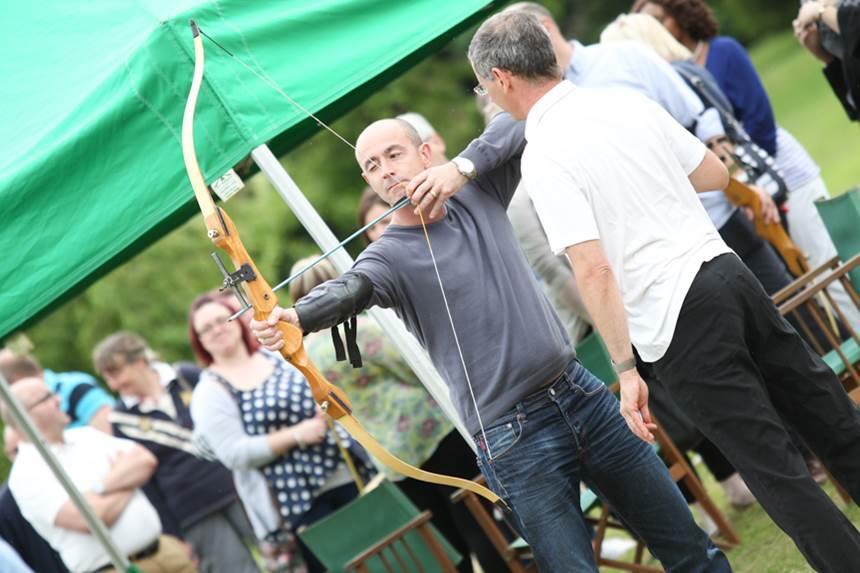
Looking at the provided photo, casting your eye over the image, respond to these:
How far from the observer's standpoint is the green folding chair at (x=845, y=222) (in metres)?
5.09

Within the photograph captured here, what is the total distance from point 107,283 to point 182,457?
11.2 meters

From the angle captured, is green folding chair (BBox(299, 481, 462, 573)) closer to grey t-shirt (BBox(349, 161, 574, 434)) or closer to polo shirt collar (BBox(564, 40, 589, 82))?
grey t-shirt (BBox(349, 161, 574, 434))

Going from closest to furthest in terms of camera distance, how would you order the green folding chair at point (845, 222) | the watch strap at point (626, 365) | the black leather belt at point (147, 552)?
the watch strap at point (626, 365), the green folding chair at point (845, 222), the black leather belt at point (147, 552)

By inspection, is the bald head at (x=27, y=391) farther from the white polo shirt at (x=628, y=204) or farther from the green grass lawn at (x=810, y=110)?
the green grass lawn at (x=810, y=110)

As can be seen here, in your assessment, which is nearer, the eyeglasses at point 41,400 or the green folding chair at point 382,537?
the green folding chair at point 382,537

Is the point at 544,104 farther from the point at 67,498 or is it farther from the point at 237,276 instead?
the point at 67,498

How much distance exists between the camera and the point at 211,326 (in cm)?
627

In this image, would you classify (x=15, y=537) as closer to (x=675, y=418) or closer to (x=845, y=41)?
(x=675, y=418)

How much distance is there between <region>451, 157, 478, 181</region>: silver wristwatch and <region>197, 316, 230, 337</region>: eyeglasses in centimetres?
286

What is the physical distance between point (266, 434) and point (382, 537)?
3.50ft

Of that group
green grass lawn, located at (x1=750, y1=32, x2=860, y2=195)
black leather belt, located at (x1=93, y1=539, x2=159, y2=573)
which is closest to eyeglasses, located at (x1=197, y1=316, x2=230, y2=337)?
black leather belt, located at (x1=93, y1=539, x2=159, y2=573)

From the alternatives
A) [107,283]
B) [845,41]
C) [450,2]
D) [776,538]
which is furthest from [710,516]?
[107,283]

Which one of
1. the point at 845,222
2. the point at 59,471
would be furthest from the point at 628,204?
the point at 59,471

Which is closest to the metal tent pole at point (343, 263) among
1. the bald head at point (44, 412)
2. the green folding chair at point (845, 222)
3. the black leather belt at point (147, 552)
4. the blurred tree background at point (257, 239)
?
the green folding chair at point (845, 222)
